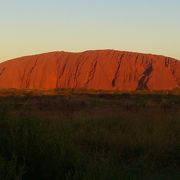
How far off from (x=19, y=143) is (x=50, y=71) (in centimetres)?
8540

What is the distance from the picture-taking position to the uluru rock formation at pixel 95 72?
283 feet

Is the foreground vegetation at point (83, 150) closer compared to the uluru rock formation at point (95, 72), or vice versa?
the foreground vegetation at point (83, 150)

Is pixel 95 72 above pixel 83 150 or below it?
below

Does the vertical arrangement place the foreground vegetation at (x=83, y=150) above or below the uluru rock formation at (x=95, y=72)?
above

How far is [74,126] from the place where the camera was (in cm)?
1484

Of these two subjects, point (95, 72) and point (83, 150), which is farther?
point (95, 72)

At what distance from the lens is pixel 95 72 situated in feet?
291

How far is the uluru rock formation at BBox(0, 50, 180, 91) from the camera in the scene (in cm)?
8631

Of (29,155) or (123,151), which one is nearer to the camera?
(29,155)

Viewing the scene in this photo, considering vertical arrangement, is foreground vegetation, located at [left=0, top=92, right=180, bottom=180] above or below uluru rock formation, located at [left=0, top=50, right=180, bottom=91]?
above

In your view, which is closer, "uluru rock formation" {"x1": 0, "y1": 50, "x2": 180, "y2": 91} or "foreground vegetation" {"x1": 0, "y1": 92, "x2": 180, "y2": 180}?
"foreground vegetation" {"x1": 0, "y1": 92, "x2": 180, "y2": 180}

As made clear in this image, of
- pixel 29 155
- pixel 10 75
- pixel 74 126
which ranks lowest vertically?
pixel 10 75

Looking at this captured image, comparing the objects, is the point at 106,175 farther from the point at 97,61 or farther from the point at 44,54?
the point at 44,54

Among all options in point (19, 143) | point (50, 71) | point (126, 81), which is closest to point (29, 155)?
point (19, 143)
